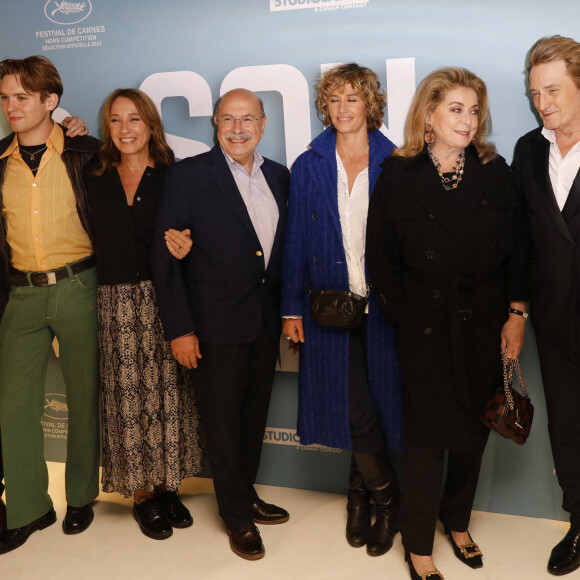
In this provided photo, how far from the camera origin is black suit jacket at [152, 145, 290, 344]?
112 inches

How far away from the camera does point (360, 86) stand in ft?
9.25

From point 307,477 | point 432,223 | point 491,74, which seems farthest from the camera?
point 307,477

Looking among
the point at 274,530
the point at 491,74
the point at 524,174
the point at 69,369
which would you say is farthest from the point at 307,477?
the point at 491,74

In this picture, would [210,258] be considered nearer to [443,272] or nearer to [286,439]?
[443,272]

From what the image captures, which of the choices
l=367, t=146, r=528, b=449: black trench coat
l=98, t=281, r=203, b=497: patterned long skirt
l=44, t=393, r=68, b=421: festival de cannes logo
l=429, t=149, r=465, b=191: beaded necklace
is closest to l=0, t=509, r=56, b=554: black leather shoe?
l=98, t=281, r=203, b=497: patterned long skirt

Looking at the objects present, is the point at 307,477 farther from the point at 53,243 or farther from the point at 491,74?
the point at 491,74

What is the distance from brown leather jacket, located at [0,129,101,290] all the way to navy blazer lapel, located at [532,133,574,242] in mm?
1897

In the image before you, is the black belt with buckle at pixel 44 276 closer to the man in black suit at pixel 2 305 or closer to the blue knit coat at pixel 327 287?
the man in black suit at pixel 2 305

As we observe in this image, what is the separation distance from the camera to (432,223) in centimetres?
254

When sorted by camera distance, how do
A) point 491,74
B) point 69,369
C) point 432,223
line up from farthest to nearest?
point 69,369
point 491,74
point 432,223

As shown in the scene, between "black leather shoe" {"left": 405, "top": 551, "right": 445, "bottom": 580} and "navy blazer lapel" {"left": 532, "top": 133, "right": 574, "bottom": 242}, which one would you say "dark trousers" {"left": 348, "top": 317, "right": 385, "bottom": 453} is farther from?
"navy blazer lapel" {"left": 532, "top": 133, "right": 574, "bottom": 242}

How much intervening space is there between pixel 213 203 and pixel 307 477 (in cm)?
159

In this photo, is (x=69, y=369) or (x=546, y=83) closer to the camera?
(x=546, y=83)

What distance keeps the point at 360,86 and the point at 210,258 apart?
0.94m
